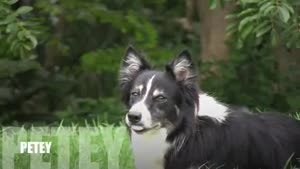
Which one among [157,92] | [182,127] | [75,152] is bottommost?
[75,152]

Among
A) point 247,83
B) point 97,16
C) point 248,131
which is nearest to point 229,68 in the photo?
point 247,83

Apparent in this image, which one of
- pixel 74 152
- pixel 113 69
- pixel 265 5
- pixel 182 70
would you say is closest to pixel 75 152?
pixel 74 152

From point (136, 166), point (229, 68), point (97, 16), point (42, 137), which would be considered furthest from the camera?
point (97, 16)

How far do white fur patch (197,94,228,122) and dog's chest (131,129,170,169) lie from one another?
0.30 m

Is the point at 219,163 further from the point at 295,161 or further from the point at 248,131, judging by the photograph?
the point at 295,161

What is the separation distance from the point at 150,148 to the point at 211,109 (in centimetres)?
46

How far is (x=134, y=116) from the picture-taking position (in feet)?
13.0

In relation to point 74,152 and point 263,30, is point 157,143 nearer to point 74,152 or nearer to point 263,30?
point 74,152

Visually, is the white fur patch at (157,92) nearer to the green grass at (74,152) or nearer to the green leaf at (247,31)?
the green grass at (74,152)

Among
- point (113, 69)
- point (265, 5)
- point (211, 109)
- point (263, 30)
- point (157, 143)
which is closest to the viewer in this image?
point (157, 143)

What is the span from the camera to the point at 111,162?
15.4 feet

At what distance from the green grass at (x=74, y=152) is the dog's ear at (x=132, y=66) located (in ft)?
2.01

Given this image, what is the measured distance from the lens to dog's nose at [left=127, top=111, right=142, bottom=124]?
396 centimetres

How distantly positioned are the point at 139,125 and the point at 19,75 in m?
5.09
